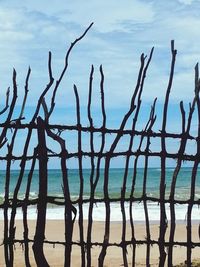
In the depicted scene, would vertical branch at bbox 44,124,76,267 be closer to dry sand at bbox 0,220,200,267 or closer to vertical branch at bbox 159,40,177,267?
vertical branch at bbox 159,40,177,267

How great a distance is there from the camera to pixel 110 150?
3.79 m

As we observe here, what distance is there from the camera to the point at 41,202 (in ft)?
11.6

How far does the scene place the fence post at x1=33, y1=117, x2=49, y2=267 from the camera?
344 centimetres

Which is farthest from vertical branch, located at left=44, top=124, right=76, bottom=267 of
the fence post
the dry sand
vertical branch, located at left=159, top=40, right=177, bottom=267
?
the dry sand

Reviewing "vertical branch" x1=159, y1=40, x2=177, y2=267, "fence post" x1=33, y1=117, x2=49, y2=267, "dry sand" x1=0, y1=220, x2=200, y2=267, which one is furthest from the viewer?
"dry sand" x1=0, y1=220, x2=200, y2=267

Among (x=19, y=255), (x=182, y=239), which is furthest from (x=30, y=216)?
(x=19, y=255)

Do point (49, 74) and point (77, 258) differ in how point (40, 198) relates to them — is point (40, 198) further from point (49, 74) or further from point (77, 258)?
point (77, 258)

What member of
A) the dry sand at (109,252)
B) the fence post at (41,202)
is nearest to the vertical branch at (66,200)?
the fence post at (41,202)

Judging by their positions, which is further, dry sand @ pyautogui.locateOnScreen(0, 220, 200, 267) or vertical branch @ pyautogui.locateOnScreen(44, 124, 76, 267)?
dry sand @ pyautogui.locateOnScreen(0, 220, 200, 267)

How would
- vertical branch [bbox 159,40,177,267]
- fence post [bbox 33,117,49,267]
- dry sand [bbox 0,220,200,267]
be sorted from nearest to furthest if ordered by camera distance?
fence post [bbox 33,117,49,267] < vertical branch [bbox 159,40,177,267] < dry sand [bbox 0,220,200,267]

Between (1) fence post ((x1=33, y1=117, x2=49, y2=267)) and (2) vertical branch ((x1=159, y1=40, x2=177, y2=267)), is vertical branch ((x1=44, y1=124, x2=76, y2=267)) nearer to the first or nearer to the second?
(1) fence post ((x1=33, y1=117, x2=49, y2=267))

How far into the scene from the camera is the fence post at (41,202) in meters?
3.44

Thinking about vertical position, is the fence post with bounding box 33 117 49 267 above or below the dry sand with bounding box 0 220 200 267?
above

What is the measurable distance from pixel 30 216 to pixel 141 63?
11050 millimetres
